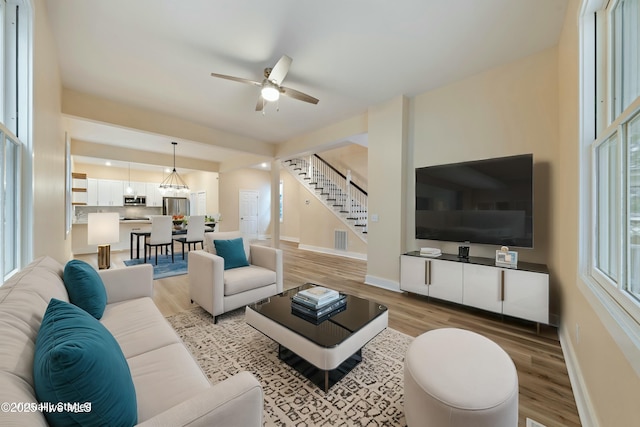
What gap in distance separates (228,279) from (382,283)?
2280 millimetres

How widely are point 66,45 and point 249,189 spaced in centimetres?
677

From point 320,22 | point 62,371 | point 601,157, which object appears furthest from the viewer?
point 320,22

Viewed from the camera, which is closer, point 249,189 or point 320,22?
point 320,22

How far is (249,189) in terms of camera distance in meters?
9.27

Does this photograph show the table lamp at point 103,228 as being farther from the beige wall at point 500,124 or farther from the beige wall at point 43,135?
the beige wall at point 500,124

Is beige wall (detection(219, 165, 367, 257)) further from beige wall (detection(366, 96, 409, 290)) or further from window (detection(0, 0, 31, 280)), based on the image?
window (detection(0, 0, 31, 280))

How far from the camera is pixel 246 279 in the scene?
9.20 feet

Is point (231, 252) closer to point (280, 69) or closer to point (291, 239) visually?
point (280, 69)

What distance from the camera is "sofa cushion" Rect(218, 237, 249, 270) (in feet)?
9.98

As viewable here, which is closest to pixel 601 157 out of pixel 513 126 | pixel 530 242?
pixel 530 242

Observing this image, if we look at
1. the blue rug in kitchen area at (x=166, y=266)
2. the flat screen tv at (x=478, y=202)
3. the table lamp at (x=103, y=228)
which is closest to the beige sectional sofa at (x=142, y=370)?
the table lamp at (x=103, y=228)

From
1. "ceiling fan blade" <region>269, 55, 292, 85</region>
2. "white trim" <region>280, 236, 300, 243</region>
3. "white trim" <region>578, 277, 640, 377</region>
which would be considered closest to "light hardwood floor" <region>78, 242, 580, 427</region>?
"white trim" <region>578, 277, 640, 377</region>

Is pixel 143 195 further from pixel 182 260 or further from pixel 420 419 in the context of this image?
pixel 420 419

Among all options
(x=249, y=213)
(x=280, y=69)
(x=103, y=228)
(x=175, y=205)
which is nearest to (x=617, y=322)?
(x=280, y=69)
